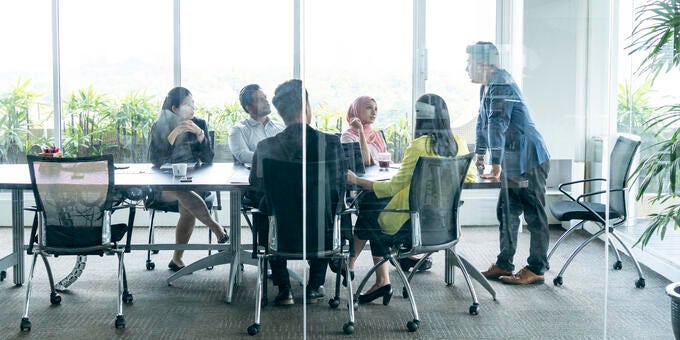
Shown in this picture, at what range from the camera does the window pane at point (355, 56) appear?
4500 mm

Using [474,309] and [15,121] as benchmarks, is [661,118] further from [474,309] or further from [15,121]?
[15,121]

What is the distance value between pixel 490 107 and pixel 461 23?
474 millimetres

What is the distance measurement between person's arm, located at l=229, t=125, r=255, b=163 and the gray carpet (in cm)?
52

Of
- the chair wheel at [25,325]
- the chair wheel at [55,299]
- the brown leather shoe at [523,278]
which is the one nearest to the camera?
the chair wheel at [25,325]

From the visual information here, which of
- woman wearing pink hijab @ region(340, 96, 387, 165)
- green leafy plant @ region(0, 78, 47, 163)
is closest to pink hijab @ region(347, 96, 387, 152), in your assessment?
woman wearing pink hijab @ region(340, 96, 387, 165)

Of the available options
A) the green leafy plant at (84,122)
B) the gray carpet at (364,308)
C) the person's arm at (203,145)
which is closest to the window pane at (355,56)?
the person's arm at (203,145)

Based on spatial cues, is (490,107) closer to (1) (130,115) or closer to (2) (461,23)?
(2) (461,23)

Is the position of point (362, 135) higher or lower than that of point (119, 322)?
higher

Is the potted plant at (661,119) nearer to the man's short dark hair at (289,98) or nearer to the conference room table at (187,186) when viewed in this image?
the conference room table at (187,186)

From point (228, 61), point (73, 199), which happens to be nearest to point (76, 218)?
point (73, 199)

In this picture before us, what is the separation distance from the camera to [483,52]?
4.49 m

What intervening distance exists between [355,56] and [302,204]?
2.79 ft

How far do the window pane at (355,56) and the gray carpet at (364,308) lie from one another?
0.83m

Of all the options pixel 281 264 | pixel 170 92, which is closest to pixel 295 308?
pixel 281 264
